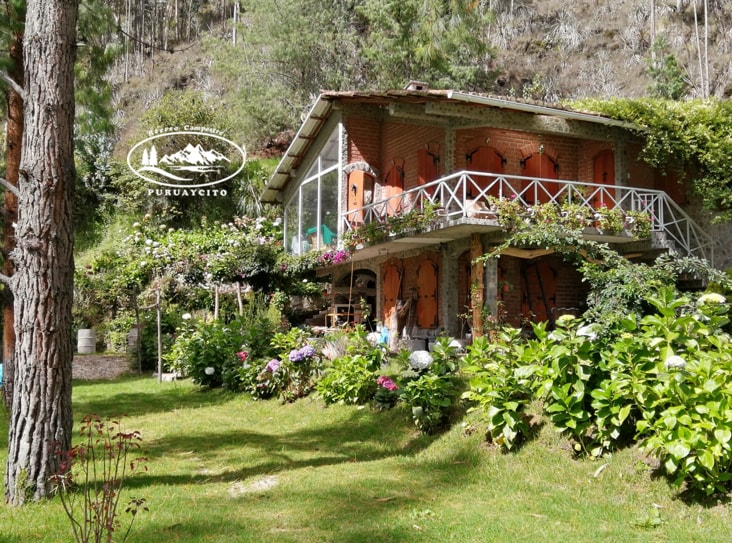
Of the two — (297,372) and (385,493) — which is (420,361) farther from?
(297,372)

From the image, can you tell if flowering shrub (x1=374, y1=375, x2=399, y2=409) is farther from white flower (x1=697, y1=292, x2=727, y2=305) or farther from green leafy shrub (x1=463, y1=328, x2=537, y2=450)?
white flower (x1=697, y1=292, x2=727, y2=305)

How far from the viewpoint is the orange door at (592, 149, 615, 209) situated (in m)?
14.1

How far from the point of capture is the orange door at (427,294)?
45.3 feet

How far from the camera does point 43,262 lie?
5406mm

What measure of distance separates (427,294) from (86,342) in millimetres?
11887

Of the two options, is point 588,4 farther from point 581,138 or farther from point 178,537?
point 178,537

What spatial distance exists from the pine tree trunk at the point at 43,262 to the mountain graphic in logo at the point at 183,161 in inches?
770

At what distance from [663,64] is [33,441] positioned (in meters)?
32.1

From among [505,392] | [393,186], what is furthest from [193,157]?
[505,392]

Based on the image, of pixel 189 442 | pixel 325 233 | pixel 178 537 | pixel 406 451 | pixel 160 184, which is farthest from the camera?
pixel 160 184

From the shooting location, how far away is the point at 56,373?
540cm

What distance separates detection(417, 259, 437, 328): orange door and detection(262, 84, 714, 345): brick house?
0.03 meters

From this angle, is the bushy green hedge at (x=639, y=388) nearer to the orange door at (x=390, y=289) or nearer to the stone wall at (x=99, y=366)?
the orange door at (x=390, y=289)

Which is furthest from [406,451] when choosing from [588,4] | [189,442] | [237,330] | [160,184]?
[588,4]
